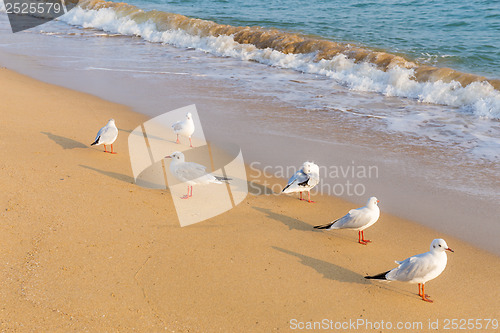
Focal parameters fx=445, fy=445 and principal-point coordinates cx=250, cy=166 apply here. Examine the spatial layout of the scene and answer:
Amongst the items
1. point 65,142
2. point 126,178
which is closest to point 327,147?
point 126,178

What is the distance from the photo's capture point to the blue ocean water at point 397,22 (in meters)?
14.4

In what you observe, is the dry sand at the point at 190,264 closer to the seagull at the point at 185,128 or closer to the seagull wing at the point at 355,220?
the seagull wing at the point at 355,220

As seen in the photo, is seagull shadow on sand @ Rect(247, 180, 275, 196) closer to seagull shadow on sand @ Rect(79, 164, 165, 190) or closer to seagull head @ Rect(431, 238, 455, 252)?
seagull shadow on sand @ Rect(79, 164, 165, 190)

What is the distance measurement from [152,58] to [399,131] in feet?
32.0

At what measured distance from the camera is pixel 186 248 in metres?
4.64

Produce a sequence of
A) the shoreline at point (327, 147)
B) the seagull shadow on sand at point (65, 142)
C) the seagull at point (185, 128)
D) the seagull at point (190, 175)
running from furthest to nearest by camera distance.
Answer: the seagull at point (185, 128) < the seagull shadow on sand at point (65, 142) < the seagull at point (190, 175) < the shoreline at point (327, 147)

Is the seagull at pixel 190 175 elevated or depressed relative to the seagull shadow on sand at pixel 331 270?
elevated

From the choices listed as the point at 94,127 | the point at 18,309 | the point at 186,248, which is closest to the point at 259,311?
the point at 186,248

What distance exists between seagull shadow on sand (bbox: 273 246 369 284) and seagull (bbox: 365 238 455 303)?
0.27 metres

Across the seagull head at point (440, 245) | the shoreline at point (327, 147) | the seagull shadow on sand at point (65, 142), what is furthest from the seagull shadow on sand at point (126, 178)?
the seagull head at point (440, 245)

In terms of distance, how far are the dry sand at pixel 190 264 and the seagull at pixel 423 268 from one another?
0.70ft

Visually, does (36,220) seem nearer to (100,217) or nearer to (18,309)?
(100,217)

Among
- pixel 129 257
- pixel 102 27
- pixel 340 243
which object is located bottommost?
pixel 340 243

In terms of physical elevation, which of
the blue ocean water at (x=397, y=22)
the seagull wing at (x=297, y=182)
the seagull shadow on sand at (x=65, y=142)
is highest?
the blue ocean water at (x=397, y=22)
